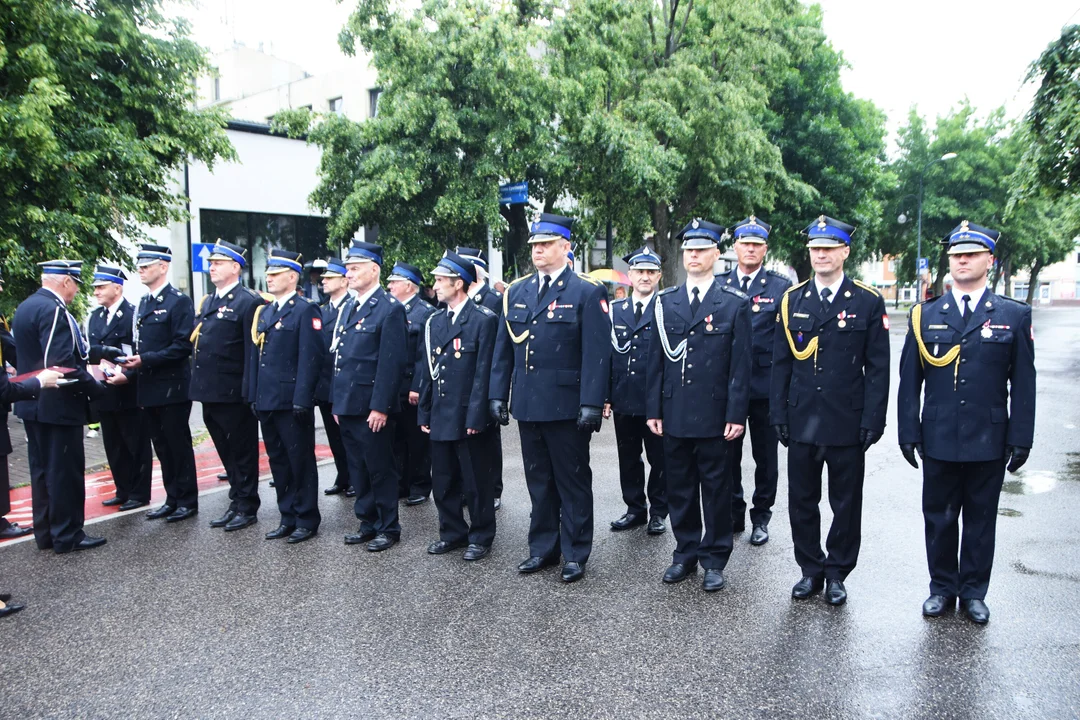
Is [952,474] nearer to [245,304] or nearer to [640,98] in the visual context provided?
[245,304]

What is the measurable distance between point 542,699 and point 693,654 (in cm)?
86

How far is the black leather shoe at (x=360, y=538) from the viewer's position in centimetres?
628

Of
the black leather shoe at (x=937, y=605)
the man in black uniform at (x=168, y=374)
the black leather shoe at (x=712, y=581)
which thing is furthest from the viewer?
the man in black uniform at (x=168, y=374)

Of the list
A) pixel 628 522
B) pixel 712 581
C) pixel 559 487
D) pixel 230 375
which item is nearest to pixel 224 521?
pixel 230 375

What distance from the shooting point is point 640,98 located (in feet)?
68.6

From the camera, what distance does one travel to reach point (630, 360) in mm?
6699

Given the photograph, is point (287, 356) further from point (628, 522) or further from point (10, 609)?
point (628, 522)

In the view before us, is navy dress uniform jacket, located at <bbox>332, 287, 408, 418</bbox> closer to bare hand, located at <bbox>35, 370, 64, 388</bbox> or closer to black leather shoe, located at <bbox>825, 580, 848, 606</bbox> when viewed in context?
bare hand, located at <bbox>35, 370, 64, 388</bbox>

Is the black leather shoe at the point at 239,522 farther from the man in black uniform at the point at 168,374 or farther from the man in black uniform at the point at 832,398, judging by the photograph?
the man in black uniform at the point at 832,398

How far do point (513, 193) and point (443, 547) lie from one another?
39.0 feet

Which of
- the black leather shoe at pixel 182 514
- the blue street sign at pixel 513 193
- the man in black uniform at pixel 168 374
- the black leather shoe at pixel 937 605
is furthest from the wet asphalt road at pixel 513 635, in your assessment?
the blue street sign at pixel 513 193

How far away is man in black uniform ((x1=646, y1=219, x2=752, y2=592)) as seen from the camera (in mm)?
5148

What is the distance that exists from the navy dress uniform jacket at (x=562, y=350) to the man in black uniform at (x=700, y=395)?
365mm

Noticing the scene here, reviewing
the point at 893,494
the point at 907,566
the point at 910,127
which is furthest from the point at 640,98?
the point at 910,127
